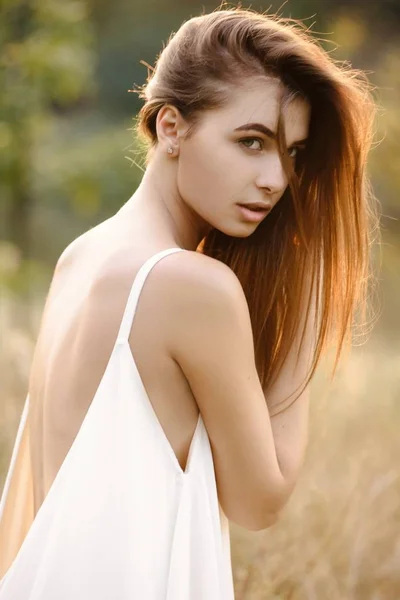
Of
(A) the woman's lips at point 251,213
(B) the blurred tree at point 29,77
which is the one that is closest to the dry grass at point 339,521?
(A) the woman's lips at point 251,213

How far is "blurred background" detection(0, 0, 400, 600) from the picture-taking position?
280cm

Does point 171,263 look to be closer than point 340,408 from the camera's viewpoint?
Yes

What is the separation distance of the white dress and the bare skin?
3 cm

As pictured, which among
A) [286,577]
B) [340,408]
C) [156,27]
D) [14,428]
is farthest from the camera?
[156,27]

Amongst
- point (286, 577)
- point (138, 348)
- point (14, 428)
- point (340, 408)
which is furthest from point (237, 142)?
point (14, 428)

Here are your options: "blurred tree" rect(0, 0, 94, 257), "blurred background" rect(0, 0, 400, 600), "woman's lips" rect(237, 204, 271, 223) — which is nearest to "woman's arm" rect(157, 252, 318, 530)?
"woman's lips" rect(237, 204, 271, 223)

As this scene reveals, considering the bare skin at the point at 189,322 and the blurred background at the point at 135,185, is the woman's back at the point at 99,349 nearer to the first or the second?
the bare skin at the point at 189,322

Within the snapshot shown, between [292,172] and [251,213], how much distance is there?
0.09 m

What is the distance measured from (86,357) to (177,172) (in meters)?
0.34

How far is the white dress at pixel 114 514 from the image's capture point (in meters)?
1.32

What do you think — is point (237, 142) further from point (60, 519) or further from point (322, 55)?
point (60, 519)

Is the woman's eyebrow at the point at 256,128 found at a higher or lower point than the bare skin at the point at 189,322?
higher

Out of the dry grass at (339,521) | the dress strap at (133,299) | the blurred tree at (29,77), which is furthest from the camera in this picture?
the blurred tree at (29,77)

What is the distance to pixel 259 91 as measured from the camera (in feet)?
4.66
